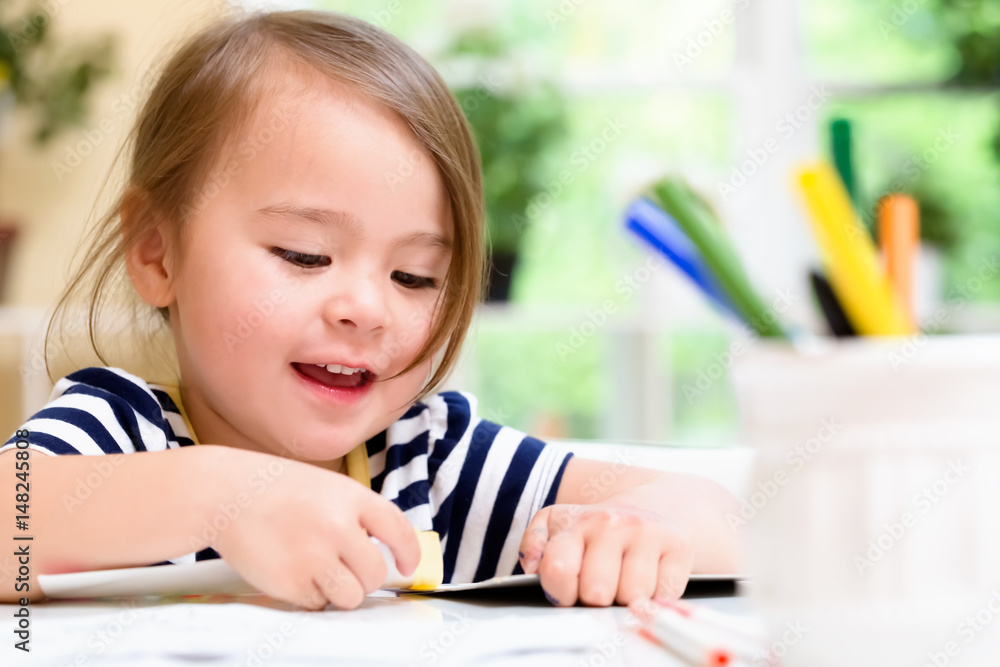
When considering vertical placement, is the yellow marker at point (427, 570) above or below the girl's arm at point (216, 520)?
below

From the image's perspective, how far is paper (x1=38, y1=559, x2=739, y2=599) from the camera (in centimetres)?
42

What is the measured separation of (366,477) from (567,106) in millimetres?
1396

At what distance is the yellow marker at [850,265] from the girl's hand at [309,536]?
0.26 m

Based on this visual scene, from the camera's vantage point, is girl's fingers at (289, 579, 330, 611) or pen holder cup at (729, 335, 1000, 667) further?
girl's fingers at (289, 579, 330, 611)

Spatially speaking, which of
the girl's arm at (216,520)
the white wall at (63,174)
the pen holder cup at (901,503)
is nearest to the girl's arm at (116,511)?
the girl's arm at (216,520)

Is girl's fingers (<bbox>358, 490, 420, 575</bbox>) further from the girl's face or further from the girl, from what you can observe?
the girl's face

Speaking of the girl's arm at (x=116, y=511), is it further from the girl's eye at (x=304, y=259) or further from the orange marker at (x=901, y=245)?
the orange marker at (x=901, y=245)

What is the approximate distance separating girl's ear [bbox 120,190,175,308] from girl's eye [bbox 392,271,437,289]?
0.19 metres

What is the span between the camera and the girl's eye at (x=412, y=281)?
69 cm

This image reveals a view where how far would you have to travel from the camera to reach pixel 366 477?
781 mm

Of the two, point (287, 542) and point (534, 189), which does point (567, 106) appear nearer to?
point (534, 189)

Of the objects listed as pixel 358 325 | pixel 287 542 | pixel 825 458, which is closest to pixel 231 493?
pixel 287 542

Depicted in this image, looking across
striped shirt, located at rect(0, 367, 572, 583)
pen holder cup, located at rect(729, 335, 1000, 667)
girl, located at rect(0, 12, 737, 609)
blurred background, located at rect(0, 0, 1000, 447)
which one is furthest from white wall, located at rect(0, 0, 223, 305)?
pen holder cup, located at rect(729, 335, 1000, 667)

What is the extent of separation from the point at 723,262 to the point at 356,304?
37cm
